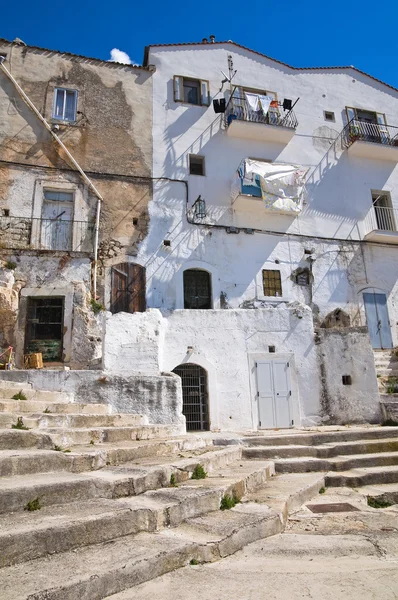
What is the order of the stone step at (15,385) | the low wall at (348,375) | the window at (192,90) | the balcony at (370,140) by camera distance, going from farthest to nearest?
the balcony at (370,140)
the window at (192,90)
the low wall at (348,375)
the stone step at (15,385)

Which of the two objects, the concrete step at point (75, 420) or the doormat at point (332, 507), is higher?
the concrete step at point (75, 420)

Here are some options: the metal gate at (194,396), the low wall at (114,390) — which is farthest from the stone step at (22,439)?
the metal gate at (194,396)

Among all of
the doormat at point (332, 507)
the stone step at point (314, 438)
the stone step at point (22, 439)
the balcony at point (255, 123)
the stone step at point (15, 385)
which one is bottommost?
the doormat at point (332, 507)

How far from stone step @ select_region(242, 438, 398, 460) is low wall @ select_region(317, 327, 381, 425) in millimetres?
5488

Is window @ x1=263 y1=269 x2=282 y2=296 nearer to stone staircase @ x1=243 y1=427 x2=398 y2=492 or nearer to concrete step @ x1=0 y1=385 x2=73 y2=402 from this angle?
stone staircase @ x1=243 y1=427 x2=398 y2=492

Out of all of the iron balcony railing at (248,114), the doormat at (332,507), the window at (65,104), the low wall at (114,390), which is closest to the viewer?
the doormat at (332,507)

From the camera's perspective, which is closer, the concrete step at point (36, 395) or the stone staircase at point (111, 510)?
the stone staircase at point (111, 510)

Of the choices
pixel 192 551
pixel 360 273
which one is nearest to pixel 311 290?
pixel 360 273

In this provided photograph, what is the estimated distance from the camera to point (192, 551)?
2938 millimetres

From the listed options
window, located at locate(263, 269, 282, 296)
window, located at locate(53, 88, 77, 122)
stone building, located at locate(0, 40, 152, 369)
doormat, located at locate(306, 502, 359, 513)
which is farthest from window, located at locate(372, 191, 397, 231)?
doormat, located at locate(306, 502, 359, 513)

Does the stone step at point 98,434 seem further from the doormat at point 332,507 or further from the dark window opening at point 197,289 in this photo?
the dark window opening at point 197,289

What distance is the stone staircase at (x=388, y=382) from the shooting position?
13062 millimetres

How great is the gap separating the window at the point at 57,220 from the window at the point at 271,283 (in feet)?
23.5

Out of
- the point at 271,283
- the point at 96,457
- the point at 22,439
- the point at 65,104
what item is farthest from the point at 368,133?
the point at 22,439
